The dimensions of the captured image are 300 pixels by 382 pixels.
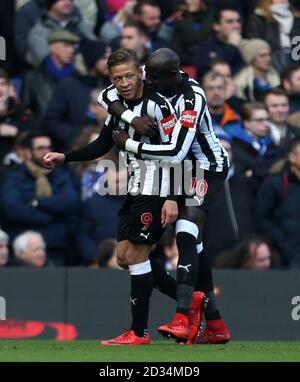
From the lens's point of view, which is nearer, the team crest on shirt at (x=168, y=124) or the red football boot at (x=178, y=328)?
the red football boot at (x=178, y=328)

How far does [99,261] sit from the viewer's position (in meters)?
12.5

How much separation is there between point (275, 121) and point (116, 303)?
3.01 m

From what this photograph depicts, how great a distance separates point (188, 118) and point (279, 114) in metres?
4.74

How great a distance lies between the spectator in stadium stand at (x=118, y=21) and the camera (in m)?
14.0

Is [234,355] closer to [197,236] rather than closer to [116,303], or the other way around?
[197,236]

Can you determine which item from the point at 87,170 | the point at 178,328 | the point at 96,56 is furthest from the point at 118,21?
the point at 178,328

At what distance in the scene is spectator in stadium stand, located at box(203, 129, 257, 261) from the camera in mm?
12695

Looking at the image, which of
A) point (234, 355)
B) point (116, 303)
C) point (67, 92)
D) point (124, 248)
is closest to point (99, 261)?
point (116, 303)

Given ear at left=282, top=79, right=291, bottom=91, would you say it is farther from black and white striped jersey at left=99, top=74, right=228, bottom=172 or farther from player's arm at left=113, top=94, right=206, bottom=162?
player's arm at left=113, top=94, right=206, bottom=162

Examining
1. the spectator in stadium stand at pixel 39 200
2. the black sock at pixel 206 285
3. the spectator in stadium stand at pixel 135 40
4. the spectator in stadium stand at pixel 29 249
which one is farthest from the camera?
the spectator in stadium stand at pixel 135 40

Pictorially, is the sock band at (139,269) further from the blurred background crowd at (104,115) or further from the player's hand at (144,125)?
the blurred background crowd at (104,115)

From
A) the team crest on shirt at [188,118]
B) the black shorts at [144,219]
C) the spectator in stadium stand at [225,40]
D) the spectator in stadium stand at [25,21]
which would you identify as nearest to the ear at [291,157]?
the spectator in stadium stand at [225,40]

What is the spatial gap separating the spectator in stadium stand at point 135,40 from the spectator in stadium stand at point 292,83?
5.17ft

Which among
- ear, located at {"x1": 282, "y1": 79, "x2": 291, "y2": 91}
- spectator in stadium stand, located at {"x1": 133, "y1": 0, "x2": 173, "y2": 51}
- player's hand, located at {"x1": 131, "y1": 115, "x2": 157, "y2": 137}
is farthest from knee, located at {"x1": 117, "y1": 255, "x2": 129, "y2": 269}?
ear, located at {"x1": 282, "y1": 79, "x2": 291, "y2": 91}
